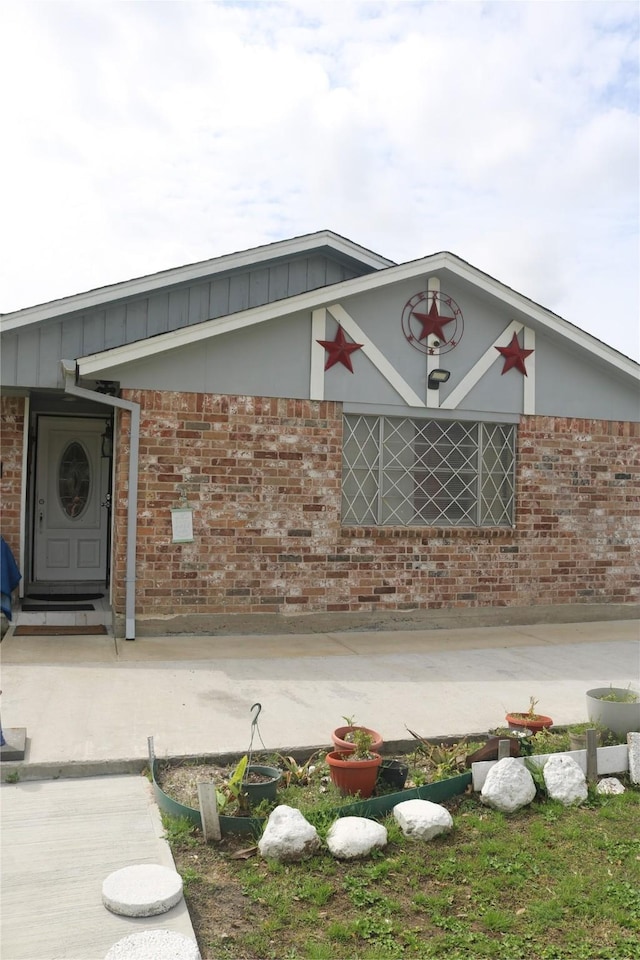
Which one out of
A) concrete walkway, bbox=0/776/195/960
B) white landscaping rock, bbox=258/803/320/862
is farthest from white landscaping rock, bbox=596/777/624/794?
concrete walkway, bbox=0/776/195/960

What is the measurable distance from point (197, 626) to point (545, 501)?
431cm

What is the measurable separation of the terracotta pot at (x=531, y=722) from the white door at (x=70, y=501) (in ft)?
22.9

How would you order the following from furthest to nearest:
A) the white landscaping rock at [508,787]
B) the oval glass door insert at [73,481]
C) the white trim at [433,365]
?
the oval glass door insert at [73,481], the white trim at [433,365], the white landscaping rock at [508,787]

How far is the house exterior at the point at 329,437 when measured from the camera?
794 cm

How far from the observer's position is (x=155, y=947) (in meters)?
2.78

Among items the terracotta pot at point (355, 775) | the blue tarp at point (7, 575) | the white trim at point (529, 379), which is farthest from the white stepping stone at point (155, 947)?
the white trim at point (529, 379)

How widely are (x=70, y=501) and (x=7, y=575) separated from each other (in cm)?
245

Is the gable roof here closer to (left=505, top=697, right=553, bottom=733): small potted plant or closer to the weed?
(left=505, top=697, right=553, bottom=733): small potted plant

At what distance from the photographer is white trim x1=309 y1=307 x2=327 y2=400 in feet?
27.7

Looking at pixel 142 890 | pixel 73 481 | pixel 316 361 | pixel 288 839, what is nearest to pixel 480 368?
pixel 316 361

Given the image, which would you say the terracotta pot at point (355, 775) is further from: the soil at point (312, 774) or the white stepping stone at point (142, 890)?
the white stepping stone at point (142, 890)

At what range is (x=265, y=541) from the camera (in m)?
8.24

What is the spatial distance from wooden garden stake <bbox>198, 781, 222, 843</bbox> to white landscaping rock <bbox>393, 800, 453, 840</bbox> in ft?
2.88

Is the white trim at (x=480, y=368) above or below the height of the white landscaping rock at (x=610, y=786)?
above
